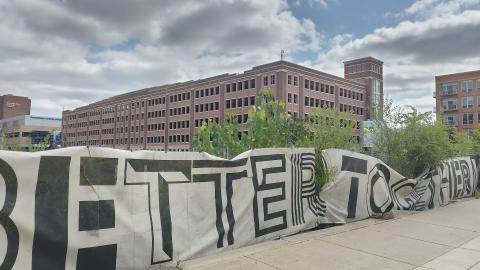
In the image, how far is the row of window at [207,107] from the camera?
80.5 meters

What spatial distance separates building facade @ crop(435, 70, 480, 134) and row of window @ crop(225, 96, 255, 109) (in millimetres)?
38448

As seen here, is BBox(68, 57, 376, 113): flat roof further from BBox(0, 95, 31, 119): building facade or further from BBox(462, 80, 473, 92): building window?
BBox(0, 95, 31, 119): building facade

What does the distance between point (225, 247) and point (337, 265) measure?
1.73 meters

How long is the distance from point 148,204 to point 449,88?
9208 cm

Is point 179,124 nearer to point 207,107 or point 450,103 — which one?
point 207,107

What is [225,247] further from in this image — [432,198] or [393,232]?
[432,198]

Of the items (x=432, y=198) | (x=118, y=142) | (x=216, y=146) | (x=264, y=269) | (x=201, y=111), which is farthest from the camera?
(x=118, y=142)

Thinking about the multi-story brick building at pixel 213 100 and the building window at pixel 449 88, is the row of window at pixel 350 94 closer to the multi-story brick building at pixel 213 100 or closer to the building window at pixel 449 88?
the multi-story brick building at pixel 213 100

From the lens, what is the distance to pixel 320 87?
7744 cm

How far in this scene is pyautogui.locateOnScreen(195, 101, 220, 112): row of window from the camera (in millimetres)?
80500

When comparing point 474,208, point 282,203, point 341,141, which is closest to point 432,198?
point 474,208

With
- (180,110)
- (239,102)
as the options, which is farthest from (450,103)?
(180,110)

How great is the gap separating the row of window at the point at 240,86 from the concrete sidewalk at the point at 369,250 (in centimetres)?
6585

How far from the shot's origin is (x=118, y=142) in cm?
11062
